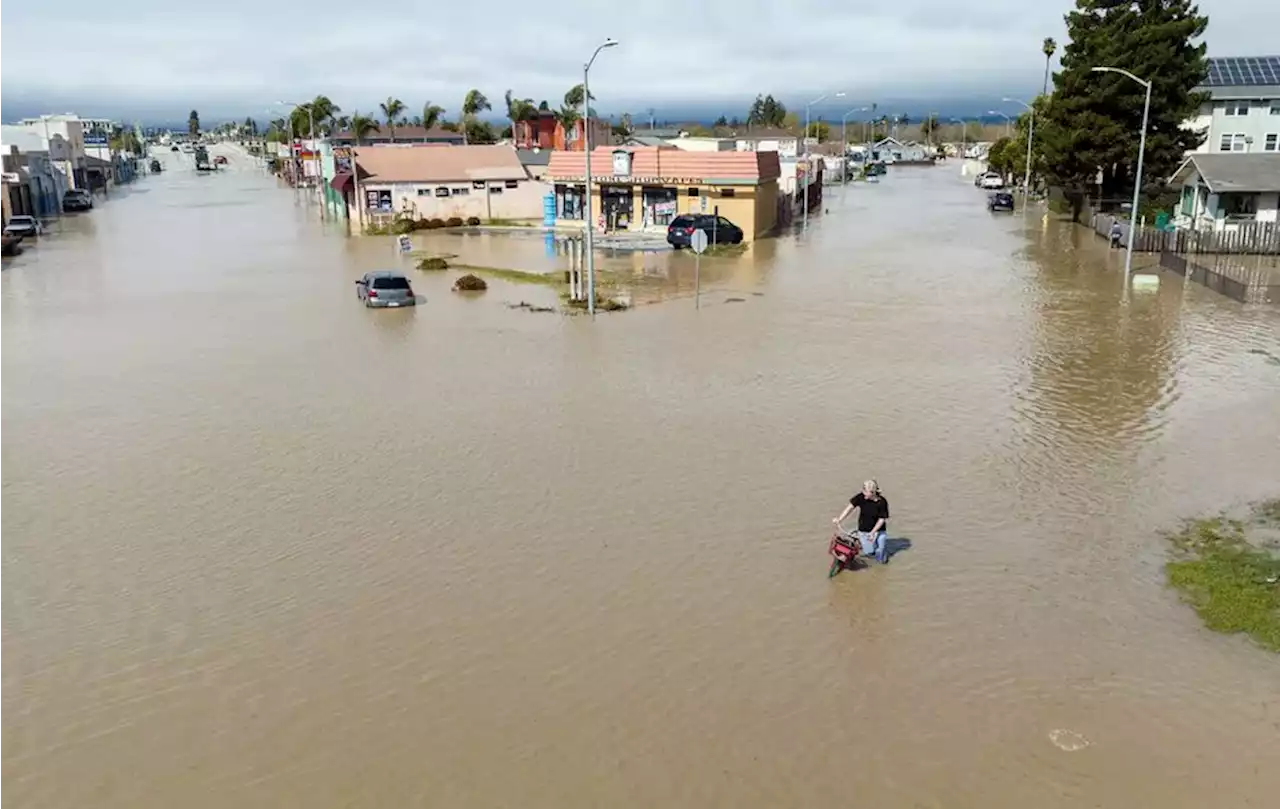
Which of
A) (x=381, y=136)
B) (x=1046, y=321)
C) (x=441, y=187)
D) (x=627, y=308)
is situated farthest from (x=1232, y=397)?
(x=381, y=136)

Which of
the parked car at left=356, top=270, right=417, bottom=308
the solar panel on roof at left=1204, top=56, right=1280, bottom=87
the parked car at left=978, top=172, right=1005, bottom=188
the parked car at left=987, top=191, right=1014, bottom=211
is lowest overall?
the parked car at left=356, top=270, right=417, bottom=308

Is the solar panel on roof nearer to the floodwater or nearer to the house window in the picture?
the house window

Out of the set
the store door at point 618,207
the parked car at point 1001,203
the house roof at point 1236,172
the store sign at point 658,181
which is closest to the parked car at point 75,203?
the store sign at point 658,181

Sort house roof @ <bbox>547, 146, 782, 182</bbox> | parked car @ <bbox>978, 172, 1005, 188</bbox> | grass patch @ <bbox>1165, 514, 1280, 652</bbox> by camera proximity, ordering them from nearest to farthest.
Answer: grass patch @ <bbox>1165, 514, 1280, 652</bbox>
house roof @ <bbox>547, 146, 782, 182</bbox>
parked car @ <bbox>978, 172, 1005, 188</bbox>

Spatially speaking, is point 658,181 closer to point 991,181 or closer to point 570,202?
point 570,202

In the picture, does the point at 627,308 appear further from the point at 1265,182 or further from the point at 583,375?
the point at 1265,182

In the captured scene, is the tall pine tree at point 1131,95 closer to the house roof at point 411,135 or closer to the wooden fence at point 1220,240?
the wooden fence at point 1220,240

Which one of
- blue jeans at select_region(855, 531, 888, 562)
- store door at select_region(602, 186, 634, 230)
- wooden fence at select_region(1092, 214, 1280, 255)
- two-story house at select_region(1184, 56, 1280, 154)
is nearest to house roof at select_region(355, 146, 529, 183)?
store door at select_region(602, 186, 634, 230)

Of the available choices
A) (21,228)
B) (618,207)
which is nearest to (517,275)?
(618,207)
